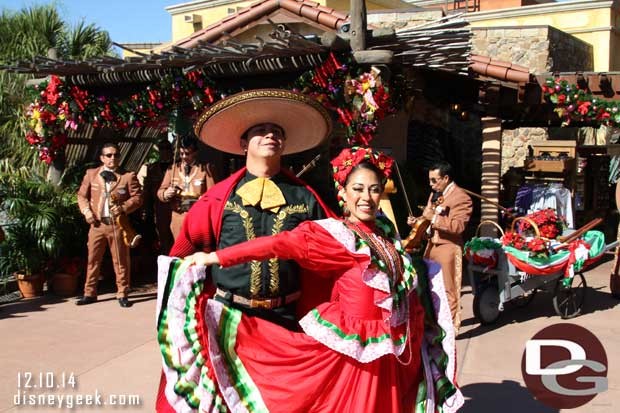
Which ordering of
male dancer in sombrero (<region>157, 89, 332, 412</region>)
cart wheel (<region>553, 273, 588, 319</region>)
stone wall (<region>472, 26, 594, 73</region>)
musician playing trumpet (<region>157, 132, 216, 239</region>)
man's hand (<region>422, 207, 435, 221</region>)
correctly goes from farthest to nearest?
1. stone wall (<region>472, 26, 594, 73</region>)
2. musician playing trumpet (<region>157, 132, 216, 239</region>)
3. cart wheel (<region>553, 273, 588, 319</region>)
4. man's hand (<region>422, 207, 435, 221</region>)
5. male dancer in sombrero (<region>157, 89, 332, 412</region>)

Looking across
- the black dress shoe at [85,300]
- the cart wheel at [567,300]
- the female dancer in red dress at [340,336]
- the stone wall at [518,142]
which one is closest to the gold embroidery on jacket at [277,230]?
the female dancer in red dress at [340,336]

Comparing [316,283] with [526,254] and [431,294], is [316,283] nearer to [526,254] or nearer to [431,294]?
[431,294]

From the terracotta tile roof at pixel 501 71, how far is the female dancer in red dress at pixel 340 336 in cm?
691

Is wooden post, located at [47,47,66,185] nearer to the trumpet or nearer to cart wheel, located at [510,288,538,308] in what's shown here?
the trumpet

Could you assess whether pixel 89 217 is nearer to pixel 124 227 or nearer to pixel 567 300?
pixel 124 227

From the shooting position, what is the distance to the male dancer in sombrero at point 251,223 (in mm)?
3143

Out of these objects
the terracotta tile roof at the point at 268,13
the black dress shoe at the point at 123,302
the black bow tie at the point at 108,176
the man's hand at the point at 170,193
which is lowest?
the black dress shoe at the point at 123,302

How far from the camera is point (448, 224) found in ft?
19.8

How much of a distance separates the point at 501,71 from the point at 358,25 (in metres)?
3.85

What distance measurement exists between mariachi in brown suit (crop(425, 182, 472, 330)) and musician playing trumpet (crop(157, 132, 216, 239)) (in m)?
2.88

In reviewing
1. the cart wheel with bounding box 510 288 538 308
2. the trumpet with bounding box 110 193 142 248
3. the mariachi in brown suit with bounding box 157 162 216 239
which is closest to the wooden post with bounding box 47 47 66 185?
the trumpet with bounding box 110 193 142 248

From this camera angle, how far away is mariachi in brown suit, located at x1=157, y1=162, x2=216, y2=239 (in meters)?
7.78

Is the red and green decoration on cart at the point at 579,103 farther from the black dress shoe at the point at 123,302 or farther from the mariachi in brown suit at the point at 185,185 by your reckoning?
the black dress shoe at the point at 123,302

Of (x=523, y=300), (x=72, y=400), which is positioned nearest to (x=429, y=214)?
(x=523, y=300)
